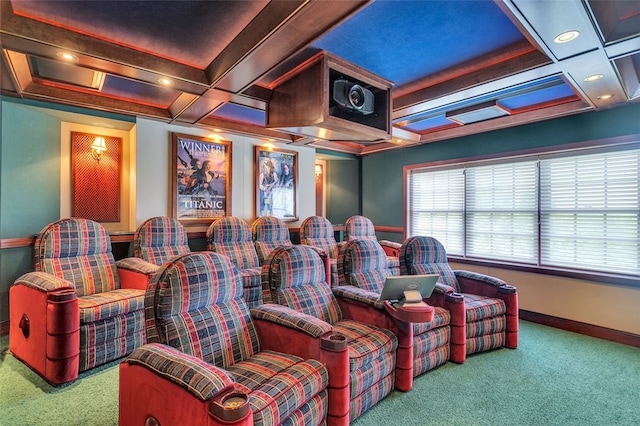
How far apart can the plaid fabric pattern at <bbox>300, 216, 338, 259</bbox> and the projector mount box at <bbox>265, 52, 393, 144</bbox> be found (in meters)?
1.86

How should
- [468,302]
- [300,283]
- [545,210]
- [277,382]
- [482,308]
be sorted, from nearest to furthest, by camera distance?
1. [277,382]
2. [300,283]
3. [482,308]
4. [468,302]
5. [545,210]

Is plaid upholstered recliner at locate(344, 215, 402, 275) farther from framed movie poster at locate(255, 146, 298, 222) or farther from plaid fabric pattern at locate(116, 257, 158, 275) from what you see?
plaid fabric pattern at locate(116, 257, 158, 275)

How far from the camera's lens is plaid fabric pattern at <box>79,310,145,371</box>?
2.53 m

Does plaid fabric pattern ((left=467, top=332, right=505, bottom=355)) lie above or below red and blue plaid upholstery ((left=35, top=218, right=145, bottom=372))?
below

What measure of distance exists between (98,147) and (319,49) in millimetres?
3327

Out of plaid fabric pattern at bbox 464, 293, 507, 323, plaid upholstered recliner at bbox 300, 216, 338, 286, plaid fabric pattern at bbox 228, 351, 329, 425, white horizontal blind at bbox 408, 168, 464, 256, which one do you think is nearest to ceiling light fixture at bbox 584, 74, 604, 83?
plaid fabric pattern at bbox 464, 293, 507, 323

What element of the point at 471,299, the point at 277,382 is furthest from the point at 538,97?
the point at 277,382

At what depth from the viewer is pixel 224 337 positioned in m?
1.89

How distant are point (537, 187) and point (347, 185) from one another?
3474 millimetres

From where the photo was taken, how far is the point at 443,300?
2.95 meters

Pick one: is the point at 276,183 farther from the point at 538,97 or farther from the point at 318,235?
the point at 538,97

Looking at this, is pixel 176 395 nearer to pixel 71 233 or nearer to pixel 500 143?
pixel 71 233

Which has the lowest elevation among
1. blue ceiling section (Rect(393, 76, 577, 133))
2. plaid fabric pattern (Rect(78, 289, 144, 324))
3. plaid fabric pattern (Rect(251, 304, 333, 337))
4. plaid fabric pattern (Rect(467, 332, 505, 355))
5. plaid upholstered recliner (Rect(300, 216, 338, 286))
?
plaid fabric pattern (Rect(467, 332, 505, 355))

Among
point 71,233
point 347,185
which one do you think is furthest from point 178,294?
point 347,185
